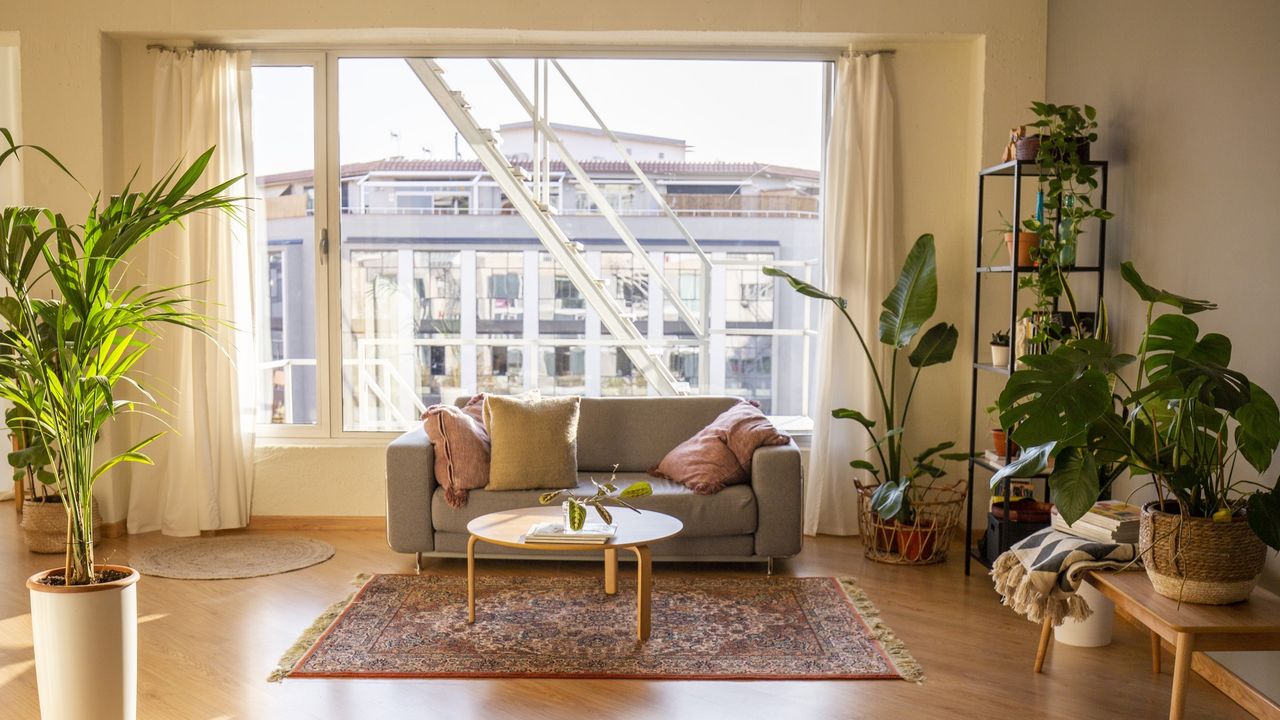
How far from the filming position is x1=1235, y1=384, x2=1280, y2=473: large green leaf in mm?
2736

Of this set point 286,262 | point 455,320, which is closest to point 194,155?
point 286,262

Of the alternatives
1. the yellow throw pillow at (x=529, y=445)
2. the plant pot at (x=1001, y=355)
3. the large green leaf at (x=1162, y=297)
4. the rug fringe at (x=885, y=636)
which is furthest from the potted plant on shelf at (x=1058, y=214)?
the yellow throw pillow at (x=529, y=445)

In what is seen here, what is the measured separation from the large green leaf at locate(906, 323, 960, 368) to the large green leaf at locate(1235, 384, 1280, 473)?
2.35 m

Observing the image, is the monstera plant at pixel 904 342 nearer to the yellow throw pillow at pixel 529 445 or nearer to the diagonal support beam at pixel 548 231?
the diagonal support beam at pixel 548 231

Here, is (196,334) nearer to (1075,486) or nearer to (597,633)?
(597,633)

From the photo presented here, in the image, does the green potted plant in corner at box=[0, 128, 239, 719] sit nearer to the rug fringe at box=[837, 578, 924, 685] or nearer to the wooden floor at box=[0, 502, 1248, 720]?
the wooden floor at box=[0, 502, 1248, 720]

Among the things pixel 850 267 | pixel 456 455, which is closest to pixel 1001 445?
pixel 850 267

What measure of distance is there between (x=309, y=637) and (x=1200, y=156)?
3557 mm

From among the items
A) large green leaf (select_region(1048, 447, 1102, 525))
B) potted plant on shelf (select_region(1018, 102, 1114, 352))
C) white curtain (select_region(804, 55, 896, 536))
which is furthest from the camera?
white curtain (select_region(804, 55, 896, 536))

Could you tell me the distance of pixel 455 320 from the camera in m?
5.86

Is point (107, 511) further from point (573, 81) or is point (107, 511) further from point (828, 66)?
point (828, 66)

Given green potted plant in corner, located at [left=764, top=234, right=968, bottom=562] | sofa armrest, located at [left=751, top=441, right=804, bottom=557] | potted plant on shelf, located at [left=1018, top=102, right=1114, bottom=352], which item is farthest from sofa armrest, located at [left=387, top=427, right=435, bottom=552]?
potted plant on shelf, located at [left=1018, top=102, right=1114, bottom=352]

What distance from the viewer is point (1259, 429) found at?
275cm

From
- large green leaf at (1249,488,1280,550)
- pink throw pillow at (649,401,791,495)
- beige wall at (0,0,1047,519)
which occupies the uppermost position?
beige wall at (0,0,1047,519)
